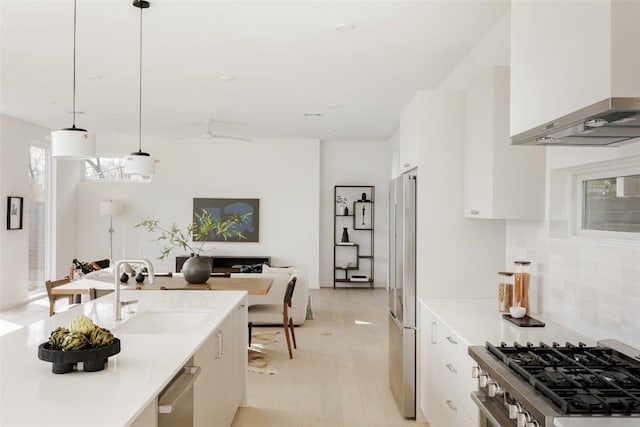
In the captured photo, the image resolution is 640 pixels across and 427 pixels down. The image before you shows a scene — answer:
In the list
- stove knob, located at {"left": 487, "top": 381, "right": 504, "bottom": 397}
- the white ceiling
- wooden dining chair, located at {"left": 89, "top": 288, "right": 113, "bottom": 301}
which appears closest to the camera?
stove knob, located at {"left": 487, "top": 381, "right": 504, "bottom": 397}

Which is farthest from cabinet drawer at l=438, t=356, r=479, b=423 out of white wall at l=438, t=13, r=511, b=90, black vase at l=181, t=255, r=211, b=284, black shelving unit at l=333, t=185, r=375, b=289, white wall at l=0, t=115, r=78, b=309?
black shelving unit at l=333, t=185, r=375, b=289

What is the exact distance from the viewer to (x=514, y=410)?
1806mm

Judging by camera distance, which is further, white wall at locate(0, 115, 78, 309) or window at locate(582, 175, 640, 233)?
white wall at locate(0, 115, 78, 309)

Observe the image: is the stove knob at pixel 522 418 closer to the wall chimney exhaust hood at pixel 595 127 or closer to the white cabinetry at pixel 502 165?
the wall chimney exhaust hood at pixel 595 127

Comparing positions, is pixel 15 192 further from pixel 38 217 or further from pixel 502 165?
pixel 502 165

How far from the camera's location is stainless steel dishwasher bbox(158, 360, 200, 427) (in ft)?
6.17

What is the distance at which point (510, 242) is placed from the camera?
367 centimetres

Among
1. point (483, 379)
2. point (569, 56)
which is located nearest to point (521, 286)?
point (483, 379)

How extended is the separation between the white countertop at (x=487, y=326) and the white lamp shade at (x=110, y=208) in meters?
7.80

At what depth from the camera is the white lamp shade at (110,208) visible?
992 cm

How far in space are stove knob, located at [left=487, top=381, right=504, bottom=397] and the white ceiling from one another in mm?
2474

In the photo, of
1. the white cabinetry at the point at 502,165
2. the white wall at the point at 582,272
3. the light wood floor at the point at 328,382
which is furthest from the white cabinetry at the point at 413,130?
the light wood floor at the point at 328,382

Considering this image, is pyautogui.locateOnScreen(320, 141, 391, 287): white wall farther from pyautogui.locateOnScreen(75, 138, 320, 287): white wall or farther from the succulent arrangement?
the succulent arrangement

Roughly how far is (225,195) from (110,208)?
2108 mm
